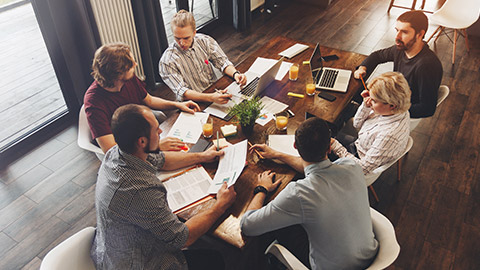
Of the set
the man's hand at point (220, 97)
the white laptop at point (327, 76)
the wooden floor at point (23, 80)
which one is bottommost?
the wooden floor at point (23, 80)

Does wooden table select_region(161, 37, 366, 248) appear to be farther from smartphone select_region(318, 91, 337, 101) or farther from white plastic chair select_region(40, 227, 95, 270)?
white plastic chair select_region(40, 227, 95, 270)

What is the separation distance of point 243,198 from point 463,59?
172 inches

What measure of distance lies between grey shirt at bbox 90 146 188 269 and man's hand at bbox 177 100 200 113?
37.2 inches

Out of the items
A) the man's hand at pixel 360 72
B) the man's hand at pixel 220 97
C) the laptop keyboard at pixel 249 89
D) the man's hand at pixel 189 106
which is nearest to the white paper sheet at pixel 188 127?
the man's hand at pixel 189 106

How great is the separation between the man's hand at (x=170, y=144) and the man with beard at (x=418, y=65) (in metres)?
1.60

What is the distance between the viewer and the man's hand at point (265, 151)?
217 cm

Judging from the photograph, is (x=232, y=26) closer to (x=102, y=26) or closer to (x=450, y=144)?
(x=102, y=26)

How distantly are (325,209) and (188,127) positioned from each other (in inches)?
47.0

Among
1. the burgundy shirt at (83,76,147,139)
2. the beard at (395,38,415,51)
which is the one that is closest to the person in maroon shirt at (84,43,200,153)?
the burgundy shirt at (83,76,147,139)

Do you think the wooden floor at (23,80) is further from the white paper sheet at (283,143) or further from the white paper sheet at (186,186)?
the white paper sheet at (283,143)

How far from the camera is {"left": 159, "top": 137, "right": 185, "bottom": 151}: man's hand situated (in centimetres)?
222

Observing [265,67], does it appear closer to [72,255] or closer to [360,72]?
[360,72]

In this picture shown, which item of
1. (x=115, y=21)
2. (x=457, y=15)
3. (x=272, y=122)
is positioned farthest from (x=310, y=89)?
(x=457, y=15)

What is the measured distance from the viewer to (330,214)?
1.61 meters
